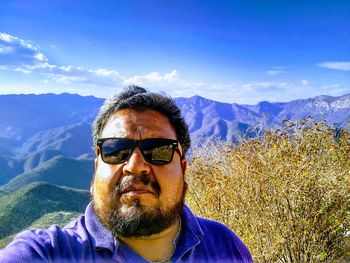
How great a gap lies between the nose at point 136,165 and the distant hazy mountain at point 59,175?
459 ft

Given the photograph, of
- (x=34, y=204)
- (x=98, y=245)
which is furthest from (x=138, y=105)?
(x=34, y=204)

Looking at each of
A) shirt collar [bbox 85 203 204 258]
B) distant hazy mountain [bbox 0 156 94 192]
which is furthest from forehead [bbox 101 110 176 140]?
distant hazy mountain [bbox 0 156 94 192]

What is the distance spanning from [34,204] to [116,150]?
85152mm

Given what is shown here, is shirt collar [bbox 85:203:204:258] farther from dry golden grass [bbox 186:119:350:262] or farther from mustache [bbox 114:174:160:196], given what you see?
dry golden grass [bbox 186:119:350:262]

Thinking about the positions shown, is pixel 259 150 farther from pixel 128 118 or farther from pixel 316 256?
pixel 128 118

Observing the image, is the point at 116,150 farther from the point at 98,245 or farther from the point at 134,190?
the point at 98,245

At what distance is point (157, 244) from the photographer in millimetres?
1553

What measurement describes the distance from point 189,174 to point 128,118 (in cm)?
621

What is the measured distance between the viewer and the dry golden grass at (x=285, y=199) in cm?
596

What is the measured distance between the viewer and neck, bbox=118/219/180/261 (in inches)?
59.2

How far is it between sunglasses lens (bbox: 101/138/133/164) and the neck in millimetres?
320

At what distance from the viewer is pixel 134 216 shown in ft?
4.79

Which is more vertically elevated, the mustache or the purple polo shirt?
the mustache

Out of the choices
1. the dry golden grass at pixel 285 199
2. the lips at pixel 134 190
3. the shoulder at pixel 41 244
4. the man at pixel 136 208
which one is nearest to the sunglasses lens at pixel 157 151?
the man at pixel 136 208
